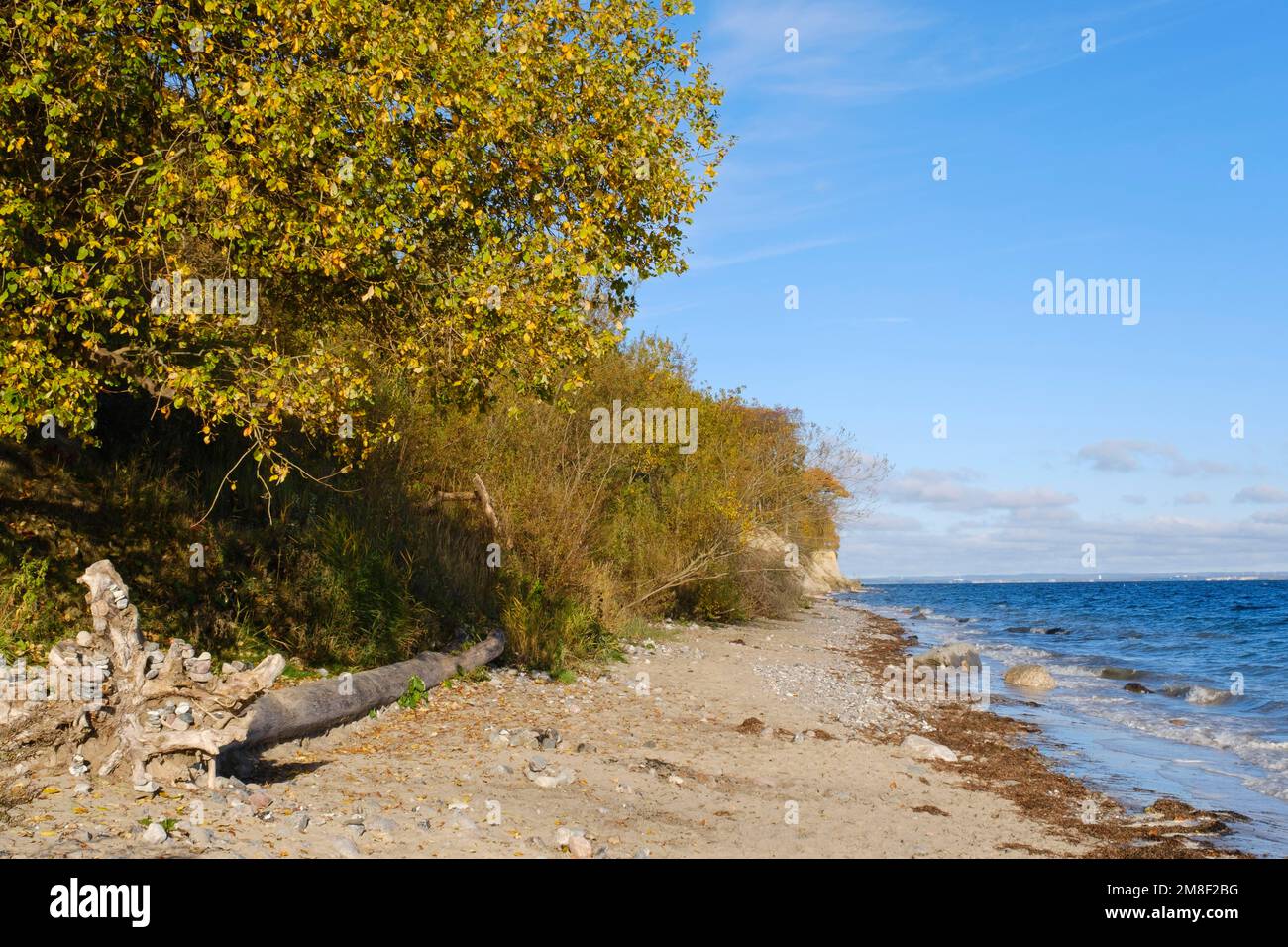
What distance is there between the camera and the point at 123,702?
26.1 feet

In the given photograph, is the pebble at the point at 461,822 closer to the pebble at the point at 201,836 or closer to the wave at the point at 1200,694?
the pebble at the point at 201,836

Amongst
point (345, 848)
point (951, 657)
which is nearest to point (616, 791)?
point (345, 848)

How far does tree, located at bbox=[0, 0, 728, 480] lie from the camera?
9039 mm

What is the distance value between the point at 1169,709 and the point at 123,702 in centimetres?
2141

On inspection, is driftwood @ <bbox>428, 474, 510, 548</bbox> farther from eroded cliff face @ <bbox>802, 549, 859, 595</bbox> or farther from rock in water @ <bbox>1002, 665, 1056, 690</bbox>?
eroded cliff face @ <bbox>802, 549, 859, 595</bbox>

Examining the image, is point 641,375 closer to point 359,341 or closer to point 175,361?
point 359,341

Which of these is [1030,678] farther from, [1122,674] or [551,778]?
[551,778]

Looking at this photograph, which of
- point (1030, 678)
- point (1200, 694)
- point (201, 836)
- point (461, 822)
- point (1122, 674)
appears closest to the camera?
point (201, 836)

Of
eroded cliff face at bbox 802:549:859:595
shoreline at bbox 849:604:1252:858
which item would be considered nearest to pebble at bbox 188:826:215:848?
shoreline at bbox 849:604:1252:858

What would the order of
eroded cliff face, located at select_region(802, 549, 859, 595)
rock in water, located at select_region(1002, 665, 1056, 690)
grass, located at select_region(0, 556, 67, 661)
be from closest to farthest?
grass, located at select_region(0, 556, 67, 661) < rock in water, located at select_region(1002, 665, 1056, 690) < eroded cliff face, located at select_region(802, 549, 859, 595)

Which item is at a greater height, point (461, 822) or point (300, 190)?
point (300, 190)

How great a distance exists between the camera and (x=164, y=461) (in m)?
14.8

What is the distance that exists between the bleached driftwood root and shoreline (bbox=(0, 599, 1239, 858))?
0.37m
